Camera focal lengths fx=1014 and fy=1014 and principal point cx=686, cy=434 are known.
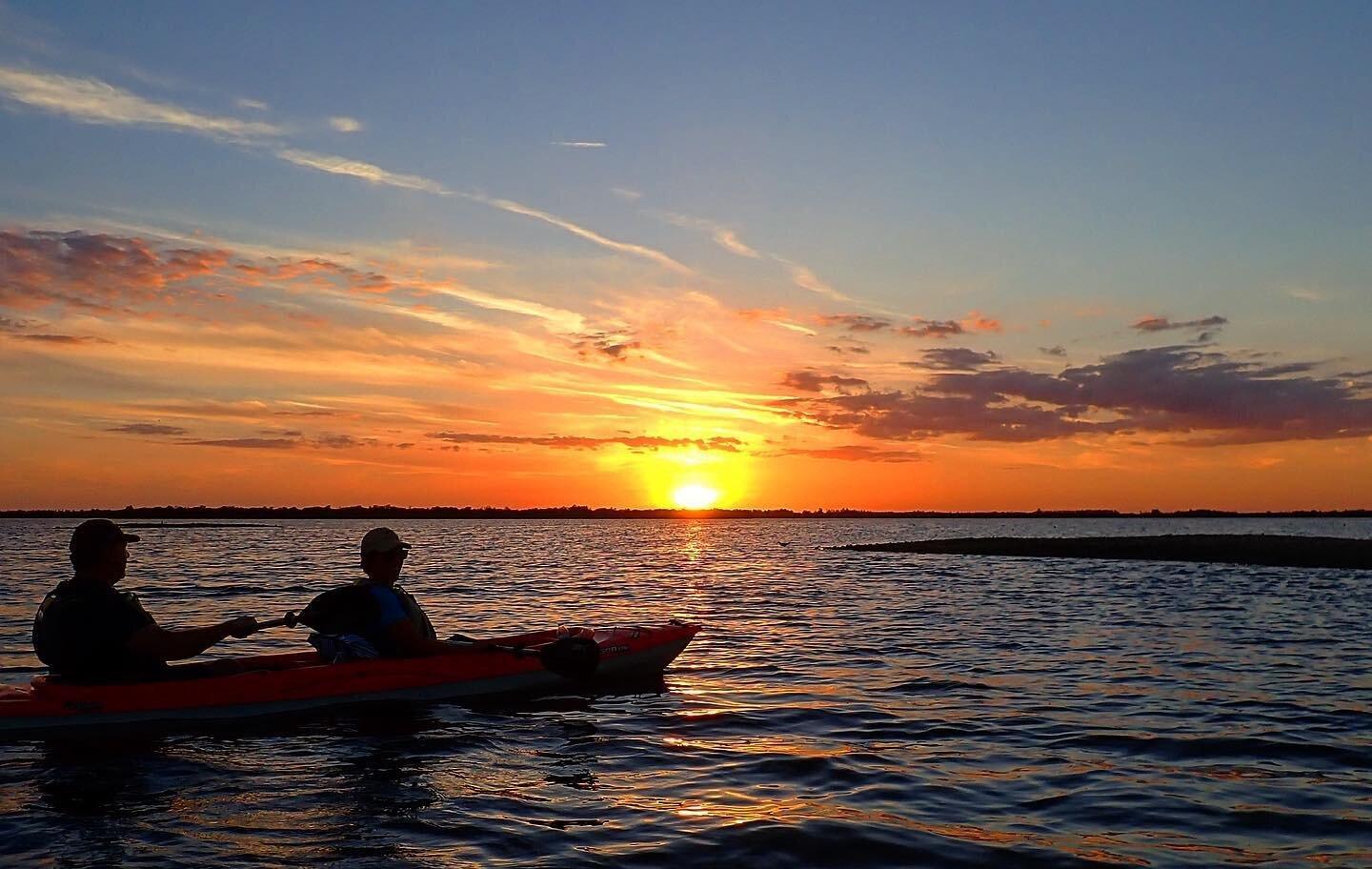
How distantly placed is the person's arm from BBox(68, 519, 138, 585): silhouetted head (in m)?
0.71

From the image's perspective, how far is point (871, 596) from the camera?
96.9ft

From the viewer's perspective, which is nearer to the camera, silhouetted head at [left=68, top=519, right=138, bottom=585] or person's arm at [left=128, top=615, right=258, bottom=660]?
silhouetted head at [left=68, top=519, right=138, bottom=585]

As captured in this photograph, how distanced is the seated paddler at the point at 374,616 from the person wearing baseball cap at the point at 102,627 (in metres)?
1.35

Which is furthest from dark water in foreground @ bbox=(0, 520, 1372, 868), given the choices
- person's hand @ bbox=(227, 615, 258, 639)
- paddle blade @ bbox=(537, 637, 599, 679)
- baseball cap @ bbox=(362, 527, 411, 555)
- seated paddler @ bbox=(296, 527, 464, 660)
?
baseball cap @ bbox=(362, 527, 411, 555)

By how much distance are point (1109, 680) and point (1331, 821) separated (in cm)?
675

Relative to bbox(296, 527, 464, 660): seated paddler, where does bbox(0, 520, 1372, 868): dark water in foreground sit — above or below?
below

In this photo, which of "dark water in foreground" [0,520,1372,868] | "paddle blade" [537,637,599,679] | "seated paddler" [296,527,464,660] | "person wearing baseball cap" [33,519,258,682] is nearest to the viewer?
"dark water in foreground" [0,520,1372,868]

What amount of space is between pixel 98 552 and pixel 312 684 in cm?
319

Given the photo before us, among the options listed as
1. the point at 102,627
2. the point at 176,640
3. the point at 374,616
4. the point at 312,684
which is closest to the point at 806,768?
the point at 374,616

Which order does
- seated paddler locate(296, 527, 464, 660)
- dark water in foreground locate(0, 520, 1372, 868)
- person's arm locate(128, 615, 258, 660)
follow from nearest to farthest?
dark water in foreground locate(0, 520, 1372, 868), person's arm locate(128, 615, 258, 660), seated paddler locate(296, 527, 464, 660)

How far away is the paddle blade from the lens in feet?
42.8

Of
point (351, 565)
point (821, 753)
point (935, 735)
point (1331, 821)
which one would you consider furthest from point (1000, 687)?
point (351, 565)

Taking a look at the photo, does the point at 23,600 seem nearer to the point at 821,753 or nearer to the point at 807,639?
Answer: the point at 807,639

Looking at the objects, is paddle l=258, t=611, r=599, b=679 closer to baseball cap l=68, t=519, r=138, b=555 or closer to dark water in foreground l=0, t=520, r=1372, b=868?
dark water in foreground l=0, t=520, r=1372, b=868
